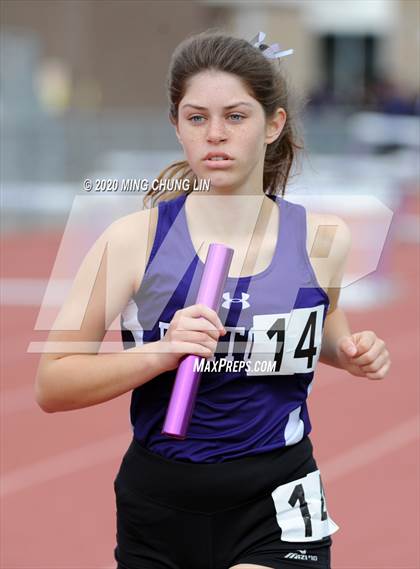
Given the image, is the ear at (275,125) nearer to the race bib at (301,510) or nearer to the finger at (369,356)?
the finger at (369,356)

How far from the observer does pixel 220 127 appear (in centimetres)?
277

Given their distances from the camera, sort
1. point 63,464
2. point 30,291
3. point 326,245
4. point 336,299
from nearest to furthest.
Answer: point 326,245 < point 336,299 < point 63,464 < point 30,291

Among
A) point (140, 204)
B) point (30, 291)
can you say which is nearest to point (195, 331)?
point (140, 204)

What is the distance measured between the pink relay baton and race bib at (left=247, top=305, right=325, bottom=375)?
0.26m

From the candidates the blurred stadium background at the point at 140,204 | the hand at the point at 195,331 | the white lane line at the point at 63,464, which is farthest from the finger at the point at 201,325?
the white lane line at the point at 63,464

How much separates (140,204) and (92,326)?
308 inches

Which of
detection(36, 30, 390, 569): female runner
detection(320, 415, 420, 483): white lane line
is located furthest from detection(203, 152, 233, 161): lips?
detection(320, 415, 420, 483): white lane line

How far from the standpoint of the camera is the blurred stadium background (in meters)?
6.01

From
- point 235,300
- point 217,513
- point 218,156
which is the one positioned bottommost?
point 217,513

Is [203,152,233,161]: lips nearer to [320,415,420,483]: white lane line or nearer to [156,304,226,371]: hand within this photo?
[156,304,226,371]: hand

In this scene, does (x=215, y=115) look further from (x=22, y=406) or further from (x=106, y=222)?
(x=106, y=222)

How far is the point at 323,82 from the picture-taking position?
48969 mm

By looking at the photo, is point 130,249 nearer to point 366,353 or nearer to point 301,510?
point 366,353

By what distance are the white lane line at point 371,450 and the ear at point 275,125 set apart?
3.85 m
